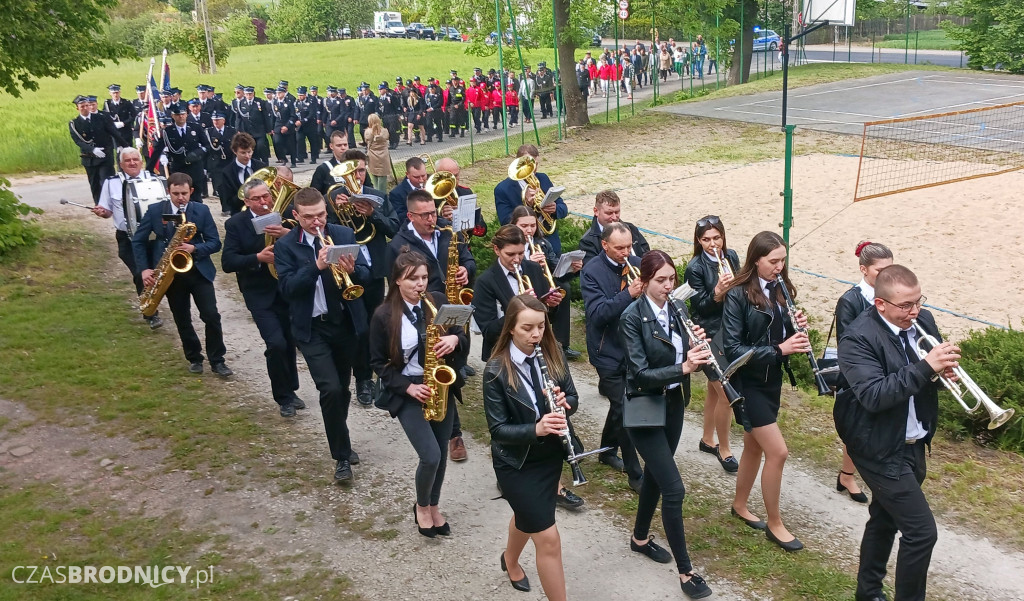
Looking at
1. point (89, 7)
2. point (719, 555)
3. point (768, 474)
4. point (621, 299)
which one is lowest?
point (719, 555)

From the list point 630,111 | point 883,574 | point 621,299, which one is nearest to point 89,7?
point 621,299

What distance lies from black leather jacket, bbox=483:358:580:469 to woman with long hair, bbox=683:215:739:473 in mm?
2057

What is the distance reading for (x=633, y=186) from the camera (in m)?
17.5

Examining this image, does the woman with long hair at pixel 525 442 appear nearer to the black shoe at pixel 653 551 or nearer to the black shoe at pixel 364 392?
the black shoe at pixel 653 551

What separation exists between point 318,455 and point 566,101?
18.7 metres

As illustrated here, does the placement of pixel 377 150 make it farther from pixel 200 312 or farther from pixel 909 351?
pixel 909 351

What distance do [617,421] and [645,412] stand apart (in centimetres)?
138

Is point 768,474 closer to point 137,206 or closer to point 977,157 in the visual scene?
point 137,206

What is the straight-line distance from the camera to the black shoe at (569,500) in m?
6.46

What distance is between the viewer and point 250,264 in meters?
7.91

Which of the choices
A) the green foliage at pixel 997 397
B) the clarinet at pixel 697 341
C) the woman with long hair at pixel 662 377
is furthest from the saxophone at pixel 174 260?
the green foliage at pixel 997 397

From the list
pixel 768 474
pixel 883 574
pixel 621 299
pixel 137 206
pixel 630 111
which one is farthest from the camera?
Result: pixel 630 111

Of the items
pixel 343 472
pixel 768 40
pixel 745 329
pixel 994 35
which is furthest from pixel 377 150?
pixel 768 40

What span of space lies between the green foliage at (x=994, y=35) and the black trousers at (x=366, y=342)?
2979cm
